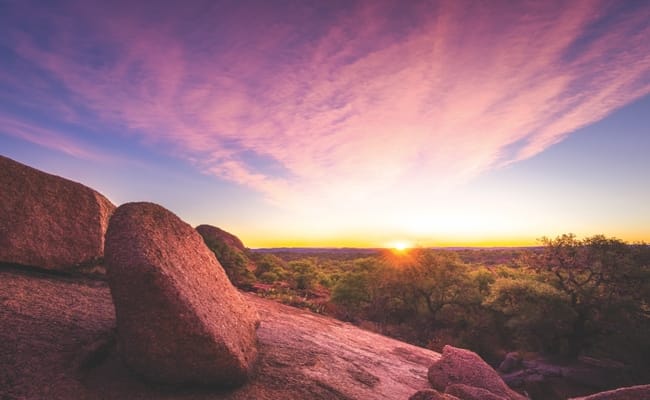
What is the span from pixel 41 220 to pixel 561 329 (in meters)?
27.2

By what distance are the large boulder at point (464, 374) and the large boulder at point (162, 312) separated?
289 inches

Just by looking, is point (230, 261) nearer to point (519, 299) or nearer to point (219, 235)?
point (219, 235)

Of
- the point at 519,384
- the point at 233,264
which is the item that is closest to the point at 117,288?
the point at 519,384

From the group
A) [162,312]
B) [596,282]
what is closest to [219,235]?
[162,312]

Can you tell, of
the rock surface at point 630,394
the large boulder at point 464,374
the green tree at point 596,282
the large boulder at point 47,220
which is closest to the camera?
the rock surface at point 630,394

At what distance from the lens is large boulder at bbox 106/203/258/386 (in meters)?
4.68

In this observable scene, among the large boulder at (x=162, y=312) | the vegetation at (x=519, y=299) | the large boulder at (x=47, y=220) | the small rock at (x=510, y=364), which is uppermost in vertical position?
the large boulder at (x=47, y=220)

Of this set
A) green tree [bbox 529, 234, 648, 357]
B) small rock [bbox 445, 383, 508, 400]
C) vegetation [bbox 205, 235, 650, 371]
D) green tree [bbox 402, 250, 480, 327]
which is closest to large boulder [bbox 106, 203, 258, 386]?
small rock [bbox 445, 383, 508, 400]

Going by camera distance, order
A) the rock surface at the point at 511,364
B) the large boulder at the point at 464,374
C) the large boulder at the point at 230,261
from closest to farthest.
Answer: the large boulder at the point at 464,374, the rock surface at the point at 511,364, the large boulder at the point at 230,261

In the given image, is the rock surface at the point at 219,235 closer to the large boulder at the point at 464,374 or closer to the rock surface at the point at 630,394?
the large boulder at the point at 464,374

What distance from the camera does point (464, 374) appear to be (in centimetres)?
1055

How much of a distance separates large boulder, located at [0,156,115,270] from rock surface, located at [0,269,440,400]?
19.1 inches

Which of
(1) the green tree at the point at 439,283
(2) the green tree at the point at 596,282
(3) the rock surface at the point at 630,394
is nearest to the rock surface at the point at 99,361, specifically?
(3) the rock surface at the point at 630,394

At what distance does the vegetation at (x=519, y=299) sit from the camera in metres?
18.7
